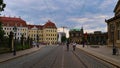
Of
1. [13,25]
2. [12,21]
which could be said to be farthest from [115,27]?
[12,21]

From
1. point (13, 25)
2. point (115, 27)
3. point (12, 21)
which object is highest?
point (12, 21)

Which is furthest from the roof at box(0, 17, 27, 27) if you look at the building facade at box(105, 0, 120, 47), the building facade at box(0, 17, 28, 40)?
the building facade at box(105, 0, 120, 47)

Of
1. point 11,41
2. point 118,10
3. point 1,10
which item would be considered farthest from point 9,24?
point 1,10

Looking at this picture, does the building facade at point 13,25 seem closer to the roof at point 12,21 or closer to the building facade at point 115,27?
the roof at point 12,21

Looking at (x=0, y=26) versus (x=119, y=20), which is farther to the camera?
(x=119, y=20)

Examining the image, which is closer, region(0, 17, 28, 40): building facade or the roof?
region(0, 17, 28, 40): building facade

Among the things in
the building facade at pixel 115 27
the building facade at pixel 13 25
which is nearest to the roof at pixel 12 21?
the building facade at pixel 13 25

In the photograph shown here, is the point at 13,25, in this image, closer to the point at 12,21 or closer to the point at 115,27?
the point at 12,21

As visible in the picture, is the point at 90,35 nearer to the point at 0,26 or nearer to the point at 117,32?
the point at 117,32

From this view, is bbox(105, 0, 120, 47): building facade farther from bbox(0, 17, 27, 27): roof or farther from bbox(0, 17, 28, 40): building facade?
bbox(0, 17, 27, 27): roof

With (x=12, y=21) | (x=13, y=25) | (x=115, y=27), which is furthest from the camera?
(x=12, y=21)

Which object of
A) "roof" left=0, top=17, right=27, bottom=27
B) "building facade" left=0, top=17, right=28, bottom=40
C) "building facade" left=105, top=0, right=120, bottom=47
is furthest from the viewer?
"roof" left=0, top=17, right=27, bottom=27

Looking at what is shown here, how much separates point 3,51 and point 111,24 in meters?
41.8

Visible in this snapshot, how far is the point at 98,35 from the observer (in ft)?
555
